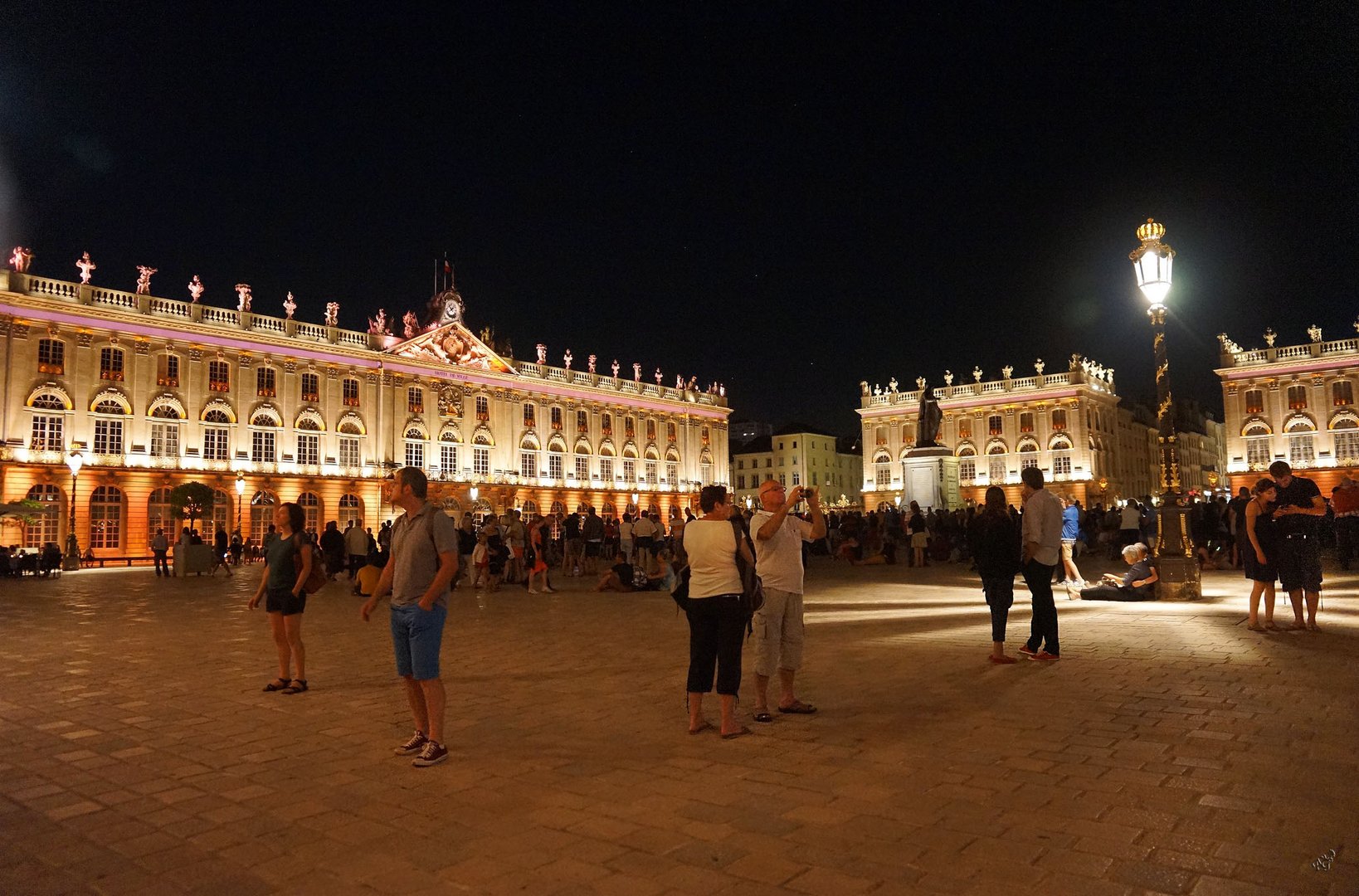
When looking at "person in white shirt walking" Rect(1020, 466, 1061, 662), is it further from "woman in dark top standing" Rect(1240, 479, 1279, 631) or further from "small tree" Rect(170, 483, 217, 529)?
"small tree" Rect(170, 483, 217, 529)

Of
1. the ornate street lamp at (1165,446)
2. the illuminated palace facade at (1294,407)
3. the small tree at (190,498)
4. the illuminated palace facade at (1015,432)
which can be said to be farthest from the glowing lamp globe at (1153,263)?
the illuminated palace facade at (1015,432)

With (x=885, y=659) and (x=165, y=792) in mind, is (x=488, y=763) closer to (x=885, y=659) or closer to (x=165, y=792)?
(x=165, y=792)

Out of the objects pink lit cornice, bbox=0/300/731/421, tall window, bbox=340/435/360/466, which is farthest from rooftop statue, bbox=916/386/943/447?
pink lit cornice, bbox=0/300/731/421

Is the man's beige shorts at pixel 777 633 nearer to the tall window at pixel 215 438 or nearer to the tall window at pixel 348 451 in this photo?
the tall window at pixel 215 438

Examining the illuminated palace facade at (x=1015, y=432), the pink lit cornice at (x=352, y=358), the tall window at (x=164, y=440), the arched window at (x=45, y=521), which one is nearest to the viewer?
the arched window at (x=45, y=521)

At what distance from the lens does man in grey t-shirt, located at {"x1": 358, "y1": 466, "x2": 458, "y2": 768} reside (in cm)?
536

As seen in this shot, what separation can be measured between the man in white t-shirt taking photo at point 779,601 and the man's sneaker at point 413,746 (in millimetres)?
2220

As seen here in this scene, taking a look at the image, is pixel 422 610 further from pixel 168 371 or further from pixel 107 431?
pixel 168 371

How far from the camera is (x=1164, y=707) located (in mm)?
6195

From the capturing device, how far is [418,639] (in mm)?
5359

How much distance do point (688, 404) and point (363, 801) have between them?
6684 centimetres

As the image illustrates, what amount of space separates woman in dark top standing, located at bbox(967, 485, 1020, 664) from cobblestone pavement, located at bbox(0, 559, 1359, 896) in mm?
369

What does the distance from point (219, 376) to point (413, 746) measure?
4685 cm

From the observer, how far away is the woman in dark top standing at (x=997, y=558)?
818 centimetres
